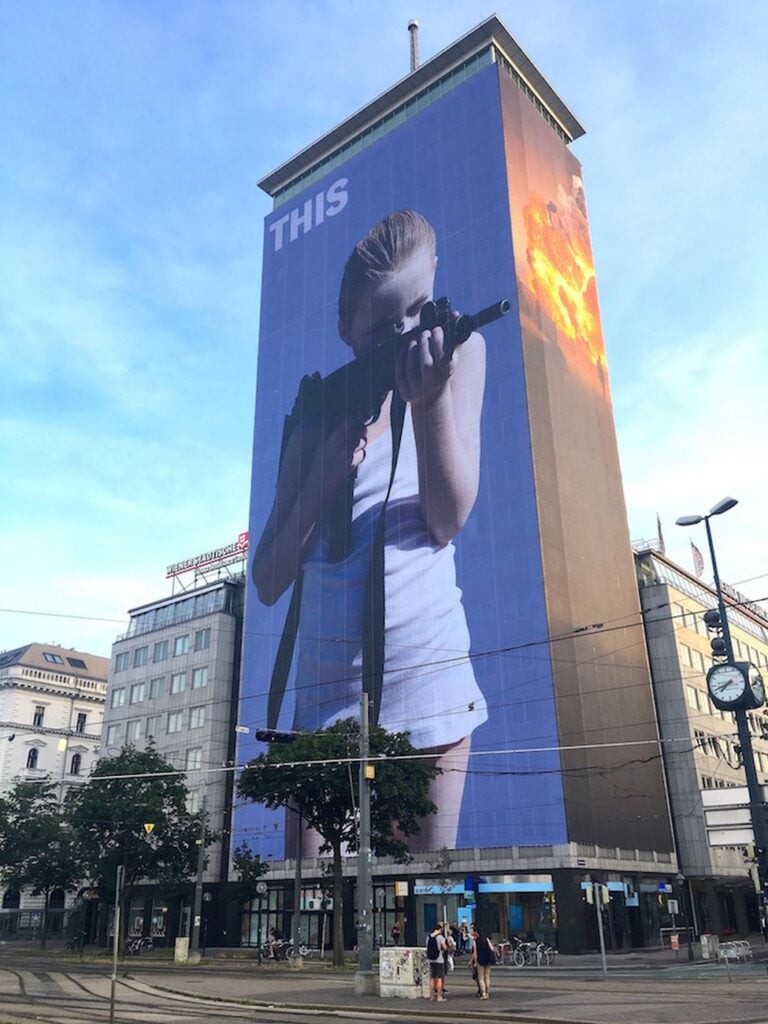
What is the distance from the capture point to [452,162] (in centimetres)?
8375

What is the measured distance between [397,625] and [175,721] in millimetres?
27737

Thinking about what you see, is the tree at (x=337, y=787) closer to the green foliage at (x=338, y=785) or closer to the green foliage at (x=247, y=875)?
the green foliage at (x=338, y=785)

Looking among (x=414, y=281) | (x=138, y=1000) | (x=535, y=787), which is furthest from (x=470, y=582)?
(x=138, y=1000)

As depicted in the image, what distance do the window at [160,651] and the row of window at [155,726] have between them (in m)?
5.73

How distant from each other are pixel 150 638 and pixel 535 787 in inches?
1846

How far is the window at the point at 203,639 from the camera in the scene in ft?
286

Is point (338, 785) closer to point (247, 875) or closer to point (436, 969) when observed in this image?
point (436, 969)

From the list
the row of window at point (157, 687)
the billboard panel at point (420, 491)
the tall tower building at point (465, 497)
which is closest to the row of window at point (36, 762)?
the row of window at point (157, 687)

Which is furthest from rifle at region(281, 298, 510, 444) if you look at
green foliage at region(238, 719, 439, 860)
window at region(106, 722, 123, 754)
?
green foliage at region(238, 719, 439, 860)

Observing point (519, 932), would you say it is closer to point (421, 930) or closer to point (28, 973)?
point (421, 930)

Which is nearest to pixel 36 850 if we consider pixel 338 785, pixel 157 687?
pixel 157 687

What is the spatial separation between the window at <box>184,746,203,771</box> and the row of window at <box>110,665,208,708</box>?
222 inches

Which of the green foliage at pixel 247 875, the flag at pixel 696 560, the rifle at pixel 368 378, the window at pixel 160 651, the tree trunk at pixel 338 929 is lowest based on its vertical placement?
the tree trunk at pixel 338 929

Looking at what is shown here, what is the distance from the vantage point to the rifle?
76.3m
